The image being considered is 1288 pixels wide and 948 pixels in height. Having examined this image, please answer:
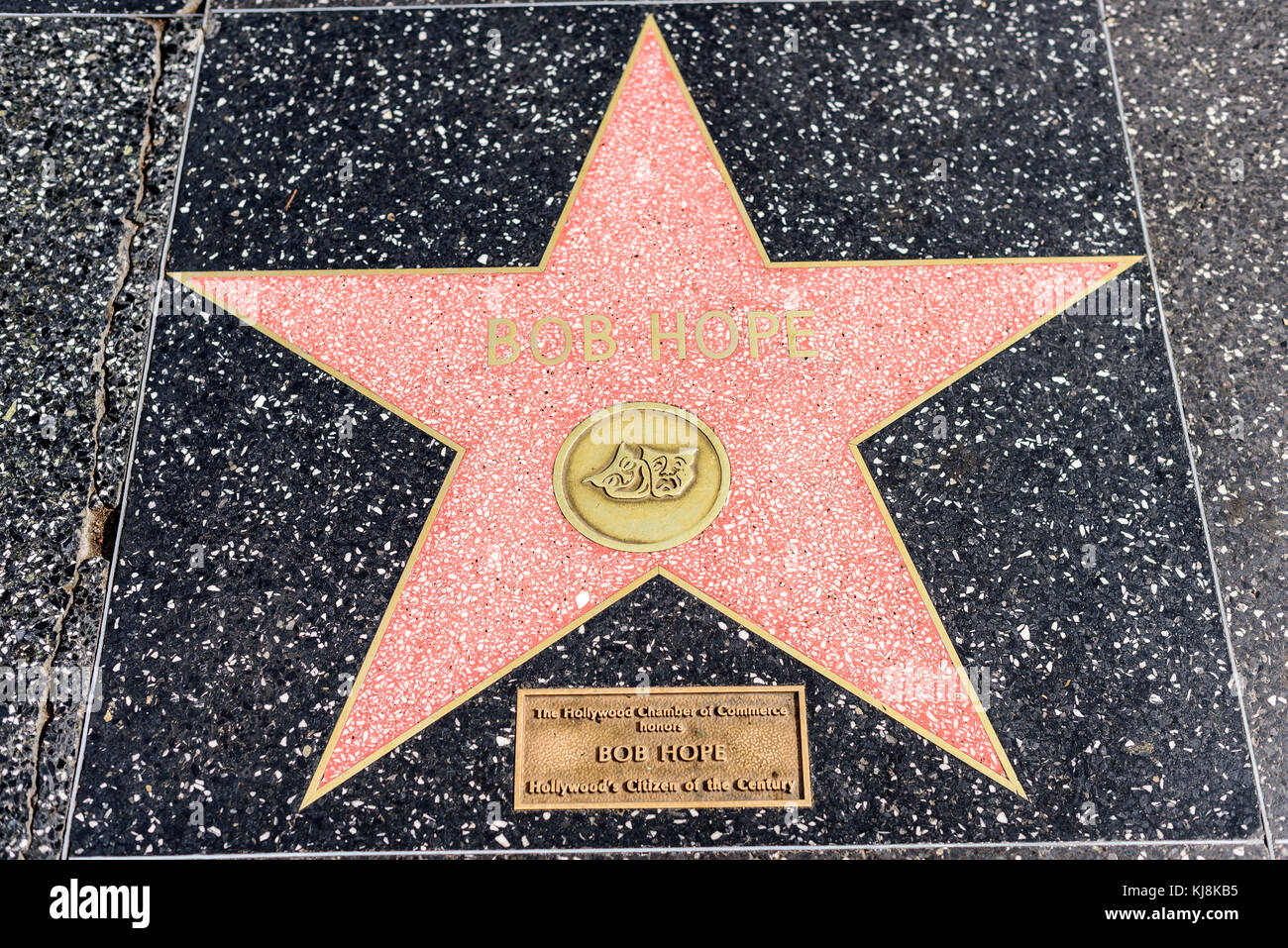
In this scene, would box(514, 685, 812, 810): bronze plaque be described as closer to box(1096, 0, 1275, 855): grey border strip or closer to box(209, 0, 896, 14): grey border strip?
box(1096, 0, 1275, 855): grey border strip

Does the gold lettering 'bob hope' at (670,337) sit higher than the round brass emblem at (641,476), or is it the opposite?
the gold lettering 'bob hope' at (670,337)

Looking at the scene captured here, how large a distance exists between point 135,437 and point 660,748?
4.89 ft

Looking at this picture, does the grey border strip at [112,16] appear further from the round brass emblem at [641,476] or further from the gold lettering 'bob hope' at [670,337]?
the round brass emblem at [641,476]

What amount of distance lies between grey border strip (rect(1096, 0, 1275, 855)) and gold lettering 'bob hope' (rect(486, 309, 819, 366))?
923 millimetres

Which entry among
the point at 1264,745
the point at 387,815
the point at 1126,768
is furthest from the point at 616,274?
the point at 1264,745

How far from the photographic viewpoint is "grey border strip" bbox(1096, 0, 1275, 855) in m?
1.85

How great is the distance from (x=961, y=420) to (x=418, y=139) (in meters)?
1.64

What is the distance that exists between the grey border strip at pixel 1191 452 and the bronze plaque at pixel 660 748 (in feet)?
3.23

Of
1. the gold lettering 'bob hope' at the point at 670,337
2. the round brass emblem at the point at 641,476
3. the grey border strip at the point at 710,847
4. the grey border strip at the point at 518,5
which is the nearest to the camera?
the grey border strip at the point at 710,847

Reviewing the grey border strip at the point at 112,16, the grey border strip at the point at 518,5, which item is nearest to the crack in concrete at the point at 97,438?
the grey border strip at the point at 112,16

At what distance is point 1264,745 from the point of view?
188 cm

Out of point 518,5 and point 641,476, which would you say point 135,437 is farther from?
point 518,5

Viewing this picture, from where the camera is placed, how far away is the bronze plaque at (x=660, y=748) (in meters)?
1.82

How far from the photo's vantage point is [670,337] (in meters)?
2.17
